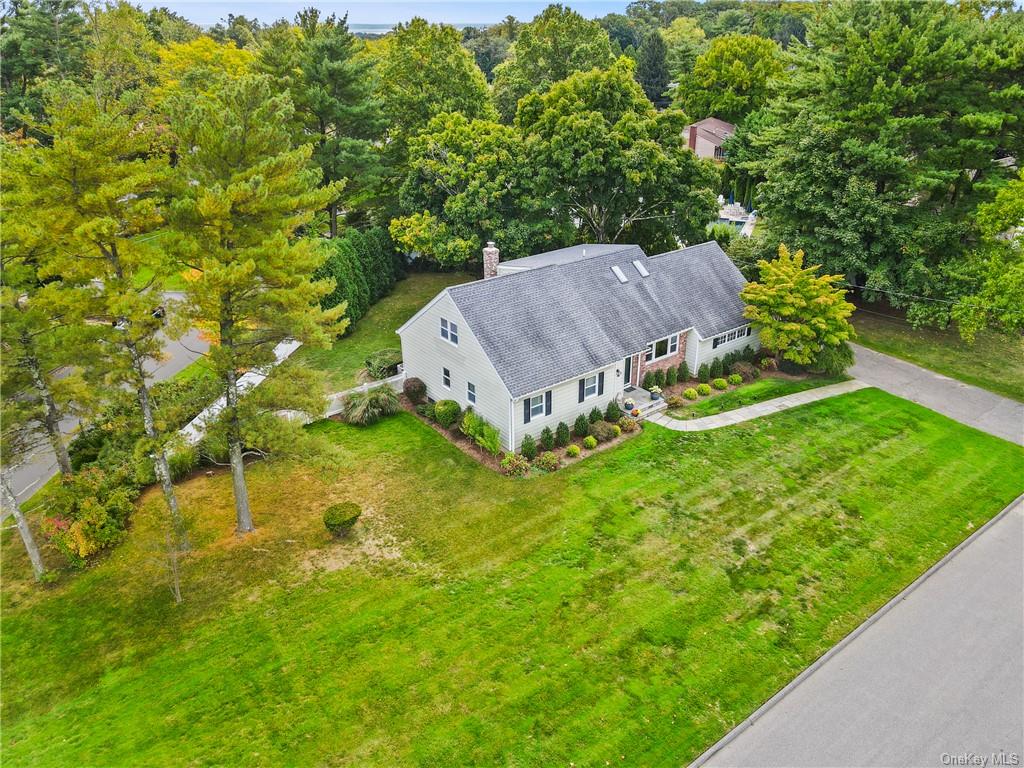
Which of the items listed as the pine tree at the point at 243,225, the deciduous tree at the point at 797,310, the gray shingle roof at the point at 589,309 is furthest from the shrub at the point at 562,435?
the deciduous tree at the point at 797,310

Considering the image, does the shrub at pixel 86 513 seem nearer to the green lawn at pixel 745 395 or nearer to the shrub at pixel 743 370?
the green lawn at pixel 745 395

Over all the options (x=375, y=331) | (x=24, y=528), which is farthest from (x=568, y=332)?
(x=24, y=528)

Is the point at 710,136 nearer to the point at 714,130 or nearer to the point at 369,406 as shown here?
the point at 714,130

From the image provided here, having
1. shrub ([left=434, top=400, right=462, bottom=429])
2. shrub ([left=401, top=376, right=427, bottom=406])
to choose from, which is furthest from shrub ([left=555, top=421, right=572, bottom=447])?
shrub ([left=401, top=376, right=427, bottom=406])


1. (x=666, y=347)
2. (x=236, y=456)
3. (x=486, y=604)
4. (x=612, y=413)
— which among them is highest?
(x=236, y=456)

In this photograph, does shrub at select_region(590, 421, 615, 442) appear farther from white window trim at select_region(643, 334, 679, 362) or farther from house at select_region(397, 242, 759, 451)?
white window trim at select_region(643, 334, 679, 362)

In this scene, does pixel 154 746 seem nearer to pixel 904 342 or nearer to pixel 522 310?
pixel 522 310

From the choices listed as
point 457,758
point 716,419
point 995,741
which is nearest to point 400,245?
point 716,419

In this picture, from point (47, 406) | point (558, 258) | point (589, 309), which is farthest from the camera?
point (558, 258)
